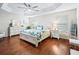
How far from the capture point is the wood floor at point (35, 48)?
58.8 inches

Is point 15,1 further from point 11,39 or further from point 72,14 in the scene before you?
point 72,14

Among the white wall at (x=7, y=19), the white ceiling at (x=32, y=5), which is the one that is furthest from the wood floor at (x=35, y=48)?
the white ceiling at (x=32, y=5)

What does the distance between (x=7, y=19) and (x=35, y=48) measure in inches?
33.7

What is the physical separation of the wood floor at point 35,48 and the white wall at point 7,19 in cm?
28

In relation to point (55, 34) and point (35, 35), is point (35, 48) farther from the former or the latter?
point (55, 34)

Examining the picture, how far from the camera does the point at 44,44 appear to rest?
1.57 meters

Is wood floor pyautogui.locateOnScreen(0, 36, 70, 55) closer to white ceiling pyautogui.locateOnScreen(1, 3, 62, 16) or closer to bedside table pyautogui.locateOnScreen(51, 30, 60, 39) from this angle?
bedside table pyautogui.locateOnScreen(51, 30, 60, 39)

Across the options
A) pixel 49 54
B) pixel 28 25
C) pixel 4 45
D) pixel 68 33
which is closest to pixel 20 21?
pixel 28 25

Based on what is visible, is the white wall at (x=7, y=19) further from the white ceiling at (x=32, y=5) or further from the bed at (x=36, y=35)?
the bed at (x=36, y=35)

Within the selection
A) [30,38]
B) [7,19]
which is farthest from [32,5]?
[30,38]

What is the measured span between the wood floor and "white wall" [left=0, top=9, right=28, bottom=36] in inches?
10.9

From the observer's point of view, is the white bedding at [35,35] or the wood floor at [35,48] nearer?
the wood floor at [35,48]

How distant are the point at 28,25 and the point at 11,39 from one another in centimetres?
49
